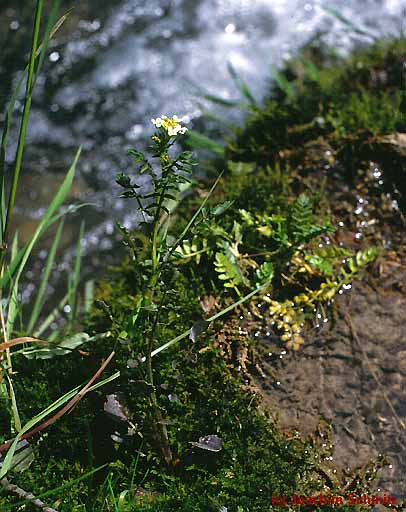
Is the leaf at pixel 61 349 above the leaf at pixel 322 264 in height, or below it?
below

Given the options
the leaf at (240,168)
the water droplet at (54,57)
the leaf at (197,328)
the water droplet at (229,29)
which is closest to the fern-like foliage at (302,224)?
the leaf at (240,168)

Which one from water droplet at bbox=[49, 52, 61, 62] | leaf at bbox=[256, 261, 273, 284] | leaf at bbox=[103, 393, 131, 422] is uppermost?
water droplet at bbox=[49, 52, 61, 62]

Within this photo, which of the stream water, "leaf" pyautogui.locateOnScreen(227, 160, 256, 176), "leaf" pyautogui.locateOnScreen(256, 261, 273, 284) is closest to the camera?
"leaf" pyautogui.locateOnScreen(256, 261, 273, 284)

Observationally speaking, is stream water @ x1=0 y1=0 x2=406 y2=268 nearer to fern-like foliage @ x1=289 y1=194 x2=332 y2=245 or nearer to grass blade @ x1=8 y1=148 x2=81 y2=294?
grass blade @ x1=8 y1=148 x2=81 y2=294

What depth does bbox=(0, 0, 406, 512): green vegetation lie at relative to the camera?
1.95 metres

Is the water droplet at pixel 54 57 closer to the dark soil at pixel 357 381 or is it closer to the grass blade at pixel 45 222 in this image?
the grass blade at pixel 45 222

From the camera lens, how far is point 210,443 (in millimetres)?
2012

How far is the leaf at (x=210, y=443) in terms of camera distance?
1.99 meters

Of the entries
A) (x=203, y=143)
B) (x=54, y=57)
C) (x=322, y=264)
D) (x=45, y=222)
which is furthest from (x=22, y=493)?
(x=54, y=57)

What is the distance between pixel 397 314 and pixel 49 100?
2.96 metres

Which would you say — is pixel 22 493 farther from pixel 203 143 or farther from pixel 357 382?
pixel 203 143

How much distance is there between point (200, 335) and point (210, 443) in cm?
43

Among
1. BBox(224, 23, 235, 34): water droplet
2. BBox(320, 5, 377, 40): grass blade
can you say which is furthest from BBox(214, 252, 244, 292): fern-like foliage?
BBox(224, 23, 235, 34): water droplet

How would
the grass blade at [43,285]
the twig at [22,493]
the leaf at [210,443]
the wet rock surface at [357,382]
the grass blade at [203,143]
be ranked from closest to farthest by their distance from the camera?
the twig at [22,493], the leaf at [210,443], the wet rock surface at [357,382], the grass blade at [43,285], the grass blade at [203,143]
